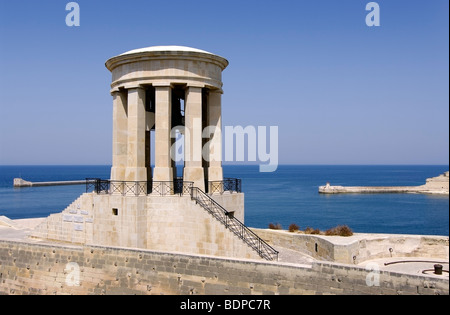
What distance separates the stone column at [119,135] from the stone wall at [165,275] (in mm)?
4266

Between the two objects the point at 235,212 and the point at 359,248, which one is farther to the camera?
the point at 235,212

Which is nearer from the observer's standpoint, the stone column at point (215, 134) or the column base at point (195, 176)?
the column base at point (195, 176)

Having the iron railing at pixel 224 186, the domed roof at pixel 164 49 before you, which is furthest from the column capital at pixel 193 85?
the iron railing at pixel 224 186

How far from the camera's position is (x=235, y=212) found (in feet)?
62.5

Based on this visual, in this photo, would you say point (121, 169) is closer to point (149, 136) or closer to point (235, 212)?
point (149, 136)

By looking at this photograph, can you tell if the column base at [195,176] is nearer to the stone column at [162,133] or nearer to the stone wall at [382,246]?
the stone column at [162,133]

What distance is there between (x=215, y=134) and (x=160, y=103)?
340cm

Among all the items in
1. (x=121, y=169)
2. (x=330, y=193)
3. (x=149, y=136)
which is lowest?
(x=330, y=193)

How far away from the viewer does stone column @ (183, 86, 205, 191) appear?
18297 millimetres

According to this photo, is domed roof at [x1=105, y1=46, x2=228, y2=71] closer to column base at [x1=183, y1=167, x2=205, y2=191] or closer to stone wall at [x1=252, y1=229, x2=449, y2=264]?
column base at [x1=183, y1=167, x2=205, y2=191]

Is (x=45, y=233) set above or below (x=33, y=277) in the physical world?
above

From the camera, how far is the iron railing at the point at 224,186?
19.4 metres
